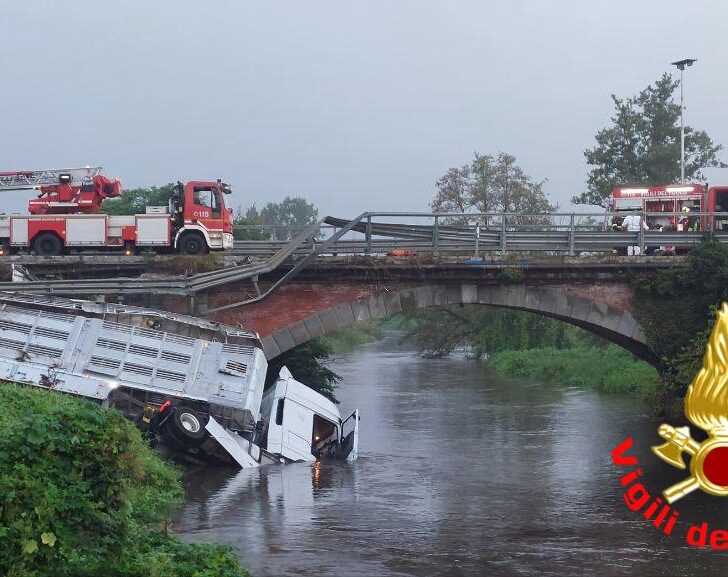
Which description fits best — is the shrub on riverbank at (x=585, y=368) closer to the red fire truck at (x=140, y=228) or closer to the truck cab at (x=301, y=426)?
the truck cab at (x=301, y=426)

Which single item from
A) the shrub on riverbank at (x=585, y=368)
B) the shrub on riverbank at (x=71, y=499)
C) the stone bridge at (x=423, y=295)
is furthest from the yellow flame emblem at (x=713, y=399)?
the shrub on riverbank at (x=585, y=368)

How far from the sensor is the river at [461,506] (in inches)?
675

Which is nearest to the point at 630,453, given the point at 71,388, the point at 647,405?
the point at 647,405

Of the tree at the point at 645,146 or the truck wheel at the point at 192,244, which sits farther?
the tree at the point at 645,146

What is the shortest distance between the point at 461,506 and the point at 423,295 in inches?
297

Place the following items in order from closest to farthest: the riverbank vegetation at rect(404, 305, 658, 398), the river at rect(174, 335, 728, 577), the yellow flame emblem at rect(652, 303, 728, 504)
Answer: the yellow flame emblem at rect(652, 303, 728, 504) < the river at rect(174, 335, 728, 577) < the riverbank vegetation at rect(404, 305, 658, 398)

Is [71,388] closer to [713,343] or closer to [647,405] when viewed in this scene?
[713,343]

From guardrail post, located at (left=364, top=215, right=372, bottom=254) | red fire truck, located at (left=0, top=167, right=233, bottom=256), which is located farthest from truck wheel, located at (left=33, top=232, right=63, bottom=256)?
guardrail post, located at (left=364, top=215, right=372, bottom=254)

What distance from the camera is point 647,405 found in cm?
3525

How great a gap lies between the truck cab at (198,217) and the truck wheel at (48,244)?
3.05 m

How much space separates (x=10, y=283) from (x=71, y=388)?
3.37 m

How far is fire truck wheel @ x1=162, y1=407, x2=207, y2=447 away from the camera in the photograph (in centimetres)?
2294

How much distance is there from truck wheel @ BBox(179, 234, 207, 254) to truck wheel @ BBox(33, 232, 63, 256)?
3221mm

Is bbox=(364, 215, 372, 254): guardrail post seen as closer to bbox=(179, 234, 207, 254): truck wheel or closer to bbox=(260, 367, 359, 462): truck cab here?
Answer: bbox=(260, 367, 359, 462): truck cab
